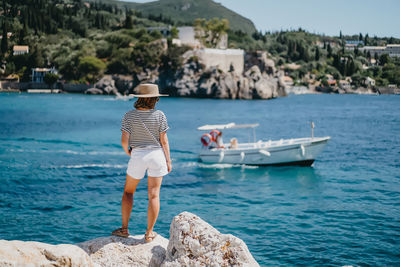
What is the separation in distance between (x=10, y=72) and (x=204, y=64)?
4804 centimetres

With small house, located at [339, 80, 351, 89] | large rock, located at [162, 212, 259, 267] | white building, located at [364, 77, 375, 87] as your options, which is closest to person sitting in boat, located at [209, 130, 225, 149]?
large rock, located at [162, 212, 259, 267]

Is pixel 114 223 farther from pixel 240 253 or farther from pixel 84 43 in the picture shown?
pixel 84 43

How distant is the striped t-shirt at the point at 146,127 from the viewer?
16.5 ft

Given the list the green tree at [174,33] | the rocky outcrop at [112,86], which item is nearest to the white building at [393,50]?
the green tree at [174,33]

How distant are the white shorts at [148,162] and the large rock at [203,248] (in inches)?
29.6

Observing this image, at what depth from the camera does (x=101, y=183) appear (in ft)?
53.7

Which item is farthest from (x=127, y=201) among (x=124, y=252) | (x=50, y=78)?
(x=50, y=78)

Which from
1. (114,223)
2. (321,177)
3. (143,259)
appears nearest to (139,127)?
(143,259)

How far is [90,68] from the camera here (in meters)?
95.1

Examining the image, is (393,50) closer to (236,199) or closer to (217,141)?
(217,141)

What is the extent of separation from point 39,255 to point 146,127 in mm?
1887

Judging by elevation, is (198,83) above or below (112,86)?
above

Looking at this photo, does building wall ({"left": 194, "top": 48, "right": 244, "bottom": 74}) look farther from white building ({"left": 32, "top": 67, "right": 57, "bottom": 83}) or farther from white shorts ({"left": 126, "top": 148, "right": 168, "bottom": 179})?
white shorts ({"left": 126, "top": 148, "right": 168, "bottom": 179})

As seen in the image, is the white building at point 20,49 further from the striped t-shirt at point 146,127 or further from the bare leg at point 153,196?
the bare leg at point 153,196
